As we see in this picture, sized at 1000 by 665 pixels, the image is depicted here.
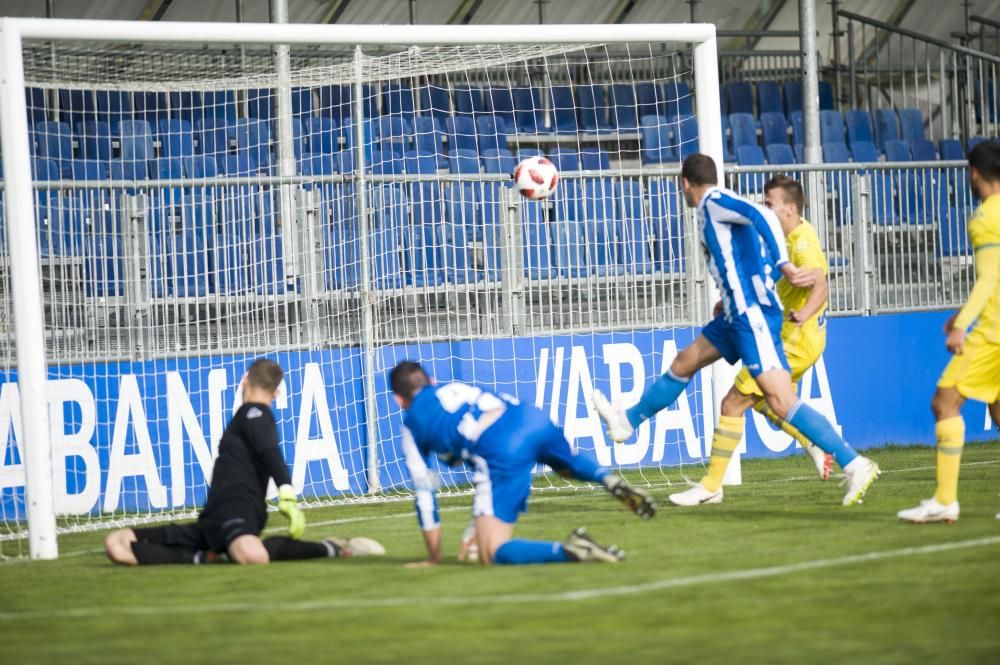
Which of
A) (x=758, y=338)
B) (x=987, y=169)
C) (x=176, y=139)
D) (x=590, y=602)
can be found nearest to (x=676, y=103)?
(x=176, y=139)

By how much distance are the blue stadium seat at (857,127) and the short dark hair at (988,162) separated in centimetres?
1160

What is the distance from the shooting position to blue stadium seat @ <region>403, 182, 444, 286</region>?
12.6m

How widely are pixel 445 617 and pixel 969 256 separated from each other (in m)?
10.2

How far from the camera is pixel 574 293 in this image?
42.9 ft

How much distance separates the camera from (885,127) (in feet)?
66.8

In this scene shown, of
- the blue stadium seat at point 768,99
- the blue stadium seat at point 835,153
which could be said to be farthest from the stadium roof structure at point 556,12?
the blue stadium seat at point 835,153

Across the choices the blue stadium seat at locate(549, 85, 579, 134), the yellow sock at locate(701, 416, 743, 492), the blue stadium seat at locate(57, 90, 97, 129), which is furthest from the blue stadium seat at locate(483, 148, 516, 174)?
the yellow sock at locate(701, 416, 743, 492)

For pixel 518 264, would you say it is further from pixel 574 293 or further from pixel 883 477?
pixel 883 477

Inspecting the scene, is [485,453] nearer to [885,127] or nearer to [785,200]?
[785,200]

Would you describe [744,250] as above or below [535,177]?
below

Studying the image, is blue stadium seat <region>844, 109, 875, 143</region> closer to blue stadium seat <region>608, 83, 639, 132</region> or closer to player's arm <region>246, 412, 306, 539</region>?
blue stadium seat <region>608, 83, 639, 132</region>

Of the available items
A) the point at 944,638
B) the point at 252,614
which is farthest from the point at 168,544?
the point at 944,638

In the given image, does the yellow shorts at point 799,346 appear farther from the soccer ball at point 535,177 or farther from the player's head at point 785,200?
the soccer ball at point 535,177

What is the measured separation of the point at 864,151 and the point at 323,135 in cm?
741
